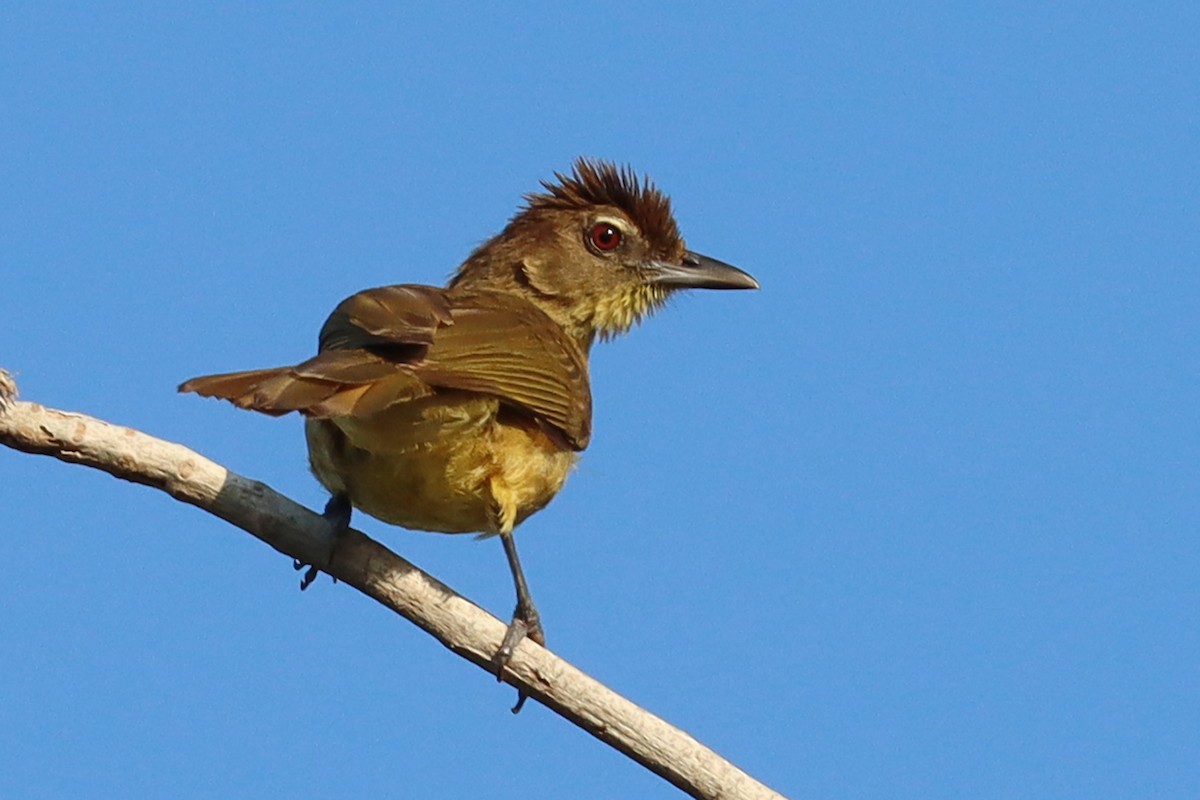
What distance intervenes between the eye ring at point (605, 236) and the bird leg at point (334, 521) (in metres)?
2.21

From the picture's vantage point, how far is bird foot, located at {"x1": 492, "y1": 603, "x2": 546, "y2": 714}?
199 inches

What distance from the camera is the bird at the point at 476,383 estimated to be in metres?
4.93

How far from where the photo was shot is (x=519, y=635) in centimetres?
511

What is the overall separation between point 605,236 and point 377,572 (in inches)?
107

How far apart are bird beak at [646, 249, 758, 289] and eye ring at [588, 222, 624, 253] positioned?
0.20 meters

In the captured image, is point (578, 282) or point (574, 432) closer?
point (574, 432)

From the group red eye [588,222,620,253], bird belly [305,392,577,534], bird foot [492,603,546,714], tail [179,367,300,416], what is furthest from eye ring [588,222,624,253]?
tail [179,367,300,416]

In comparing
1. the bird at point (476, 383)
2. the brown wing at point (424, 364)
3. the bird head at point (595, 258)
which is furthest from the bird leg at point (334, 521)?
the bird head at point (595, 258)

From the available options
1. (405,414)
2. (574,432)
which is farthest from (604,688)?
(574,432)

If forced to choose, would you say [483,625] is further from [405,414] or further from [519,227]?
[519,227]

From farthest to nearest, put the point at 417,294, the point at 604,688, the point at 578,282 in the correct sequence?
the point at 578,282
the point at 417,294
the point at 604,688

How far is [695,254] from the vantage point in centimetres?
770

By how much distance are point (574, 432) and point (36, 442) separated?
2.33 meters

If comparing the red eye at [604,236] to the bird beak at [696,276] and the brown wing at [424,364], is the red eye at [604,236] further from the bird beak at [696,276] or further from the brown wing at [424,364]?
the brown wing at [424,364]
